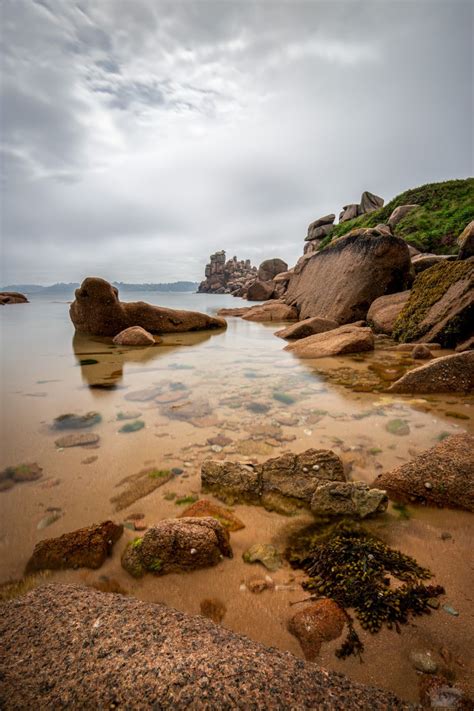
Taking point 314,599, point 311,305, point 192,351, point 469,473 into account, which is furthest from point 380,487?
point 311,305

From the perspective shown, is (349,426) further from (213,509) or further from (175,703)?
(175,703)

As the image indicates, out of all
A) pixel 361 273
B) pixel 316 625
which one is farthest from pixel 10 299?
pixel 316 625

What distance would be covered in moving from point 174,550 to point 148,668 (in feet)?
2.48

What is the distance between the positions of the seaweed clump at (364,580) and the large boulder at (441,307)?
22.0 ft

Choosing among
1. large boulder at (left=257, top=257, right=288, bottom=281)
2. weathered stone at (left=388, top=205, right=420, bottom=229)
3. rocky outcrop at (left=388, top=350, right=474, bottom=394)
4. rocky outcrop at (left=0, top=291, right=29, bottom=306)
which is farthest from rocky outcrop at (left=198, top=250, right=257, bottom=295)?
rocky outcrop at (left=388, top=350, right=474, bottom=394)

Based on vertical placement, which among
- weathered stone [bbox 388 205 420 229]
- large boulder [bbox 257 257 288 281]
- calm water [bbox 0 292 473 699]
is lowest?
calm water [bbox 0 292 473 699]

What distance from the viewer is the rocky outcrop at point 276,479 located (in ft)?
7.88

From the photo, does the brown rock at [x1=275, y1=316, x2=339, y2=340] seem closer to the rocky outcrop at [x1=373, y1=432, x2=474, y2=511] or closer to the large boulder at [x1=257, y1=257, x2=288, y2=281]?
the rocky outcrop at [x1=373, y1=432, x2=474, y2=511]

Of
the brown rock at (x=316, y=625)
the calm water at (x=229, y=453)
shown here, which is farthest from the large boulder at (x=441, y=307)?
the brown rock at (x=316, y=625)

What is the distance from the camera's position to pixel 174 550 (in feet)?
6.00

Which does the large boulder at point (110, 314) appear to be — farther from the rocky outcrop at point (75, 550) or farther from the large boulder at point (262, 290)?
the large boulder at point (262, 290)

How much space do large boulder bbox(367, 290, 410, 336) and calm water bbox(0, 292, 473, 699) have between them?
135 inches

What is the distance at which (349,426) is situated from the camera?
11.9 ft

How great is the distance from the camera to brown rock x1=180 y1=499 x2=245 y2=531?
218 cm
